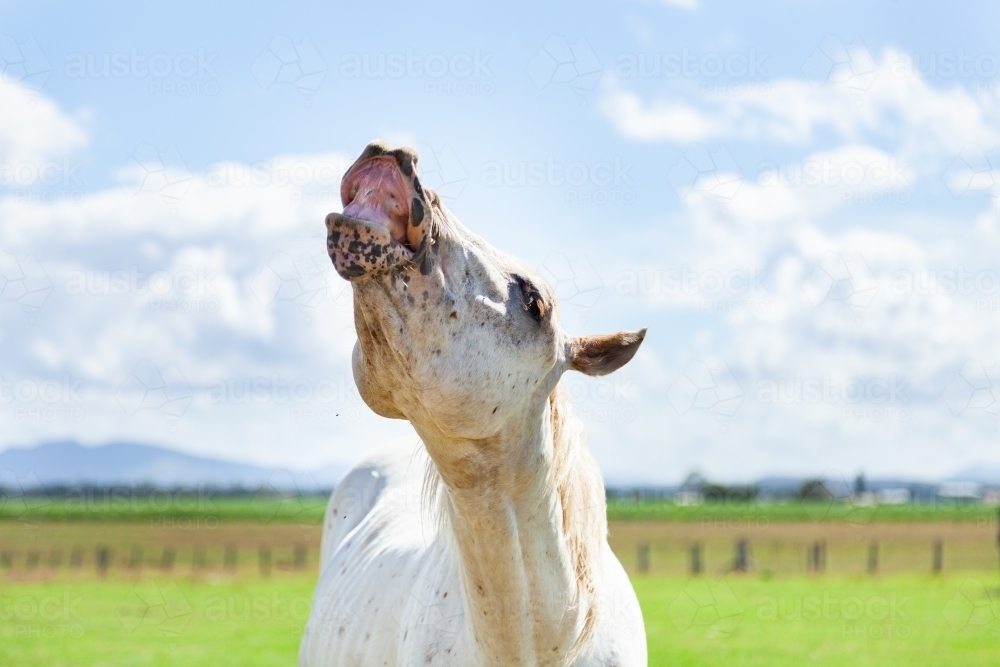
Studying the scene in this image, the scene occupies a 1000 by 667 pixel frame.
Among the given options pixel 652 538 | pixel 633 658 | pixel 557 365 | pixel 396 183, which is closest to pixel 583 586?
pixel 633 658

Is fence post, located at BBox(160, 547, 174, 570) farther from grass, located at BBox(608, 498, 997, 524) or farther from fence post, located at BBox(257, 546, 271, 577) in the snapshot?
grass, located at BBox(608, 498, 997, 524)

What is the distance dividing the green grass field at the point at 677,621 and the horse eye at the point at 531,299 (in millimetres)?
8236

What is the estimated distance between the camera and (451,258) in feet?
6.75

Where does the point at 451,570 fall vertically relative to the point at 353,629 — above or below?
above

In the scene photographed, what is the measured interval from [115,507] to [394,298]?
5035 centimetres

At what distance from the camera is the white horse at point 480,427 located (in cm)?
191

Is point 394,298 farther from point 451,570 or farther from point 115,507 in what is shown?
point 115,507

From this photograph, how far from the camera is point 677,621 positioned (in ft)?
43.4

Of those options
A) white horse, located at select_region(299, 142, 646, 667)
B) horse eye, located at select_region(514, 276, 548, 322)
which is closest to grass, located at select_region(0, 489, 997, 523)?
white horse, located at select_region(299, 142, 646, 667)

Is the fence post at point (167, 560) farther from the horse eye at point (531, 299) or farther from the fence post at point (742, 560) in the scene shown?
the horse eye at point (531, 299)

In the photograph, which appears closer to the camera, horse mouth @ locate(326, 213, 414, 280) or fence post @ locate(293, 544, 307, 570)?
horse mouth @ locate(326, 213, 414, 280)

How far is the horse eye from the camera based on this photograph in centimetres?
221

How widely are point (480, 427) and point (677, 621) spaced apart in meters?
12.1

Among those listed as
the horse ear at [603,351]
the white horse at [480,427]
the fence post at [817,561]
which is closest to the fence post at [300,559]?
the fence post at [817,561]
